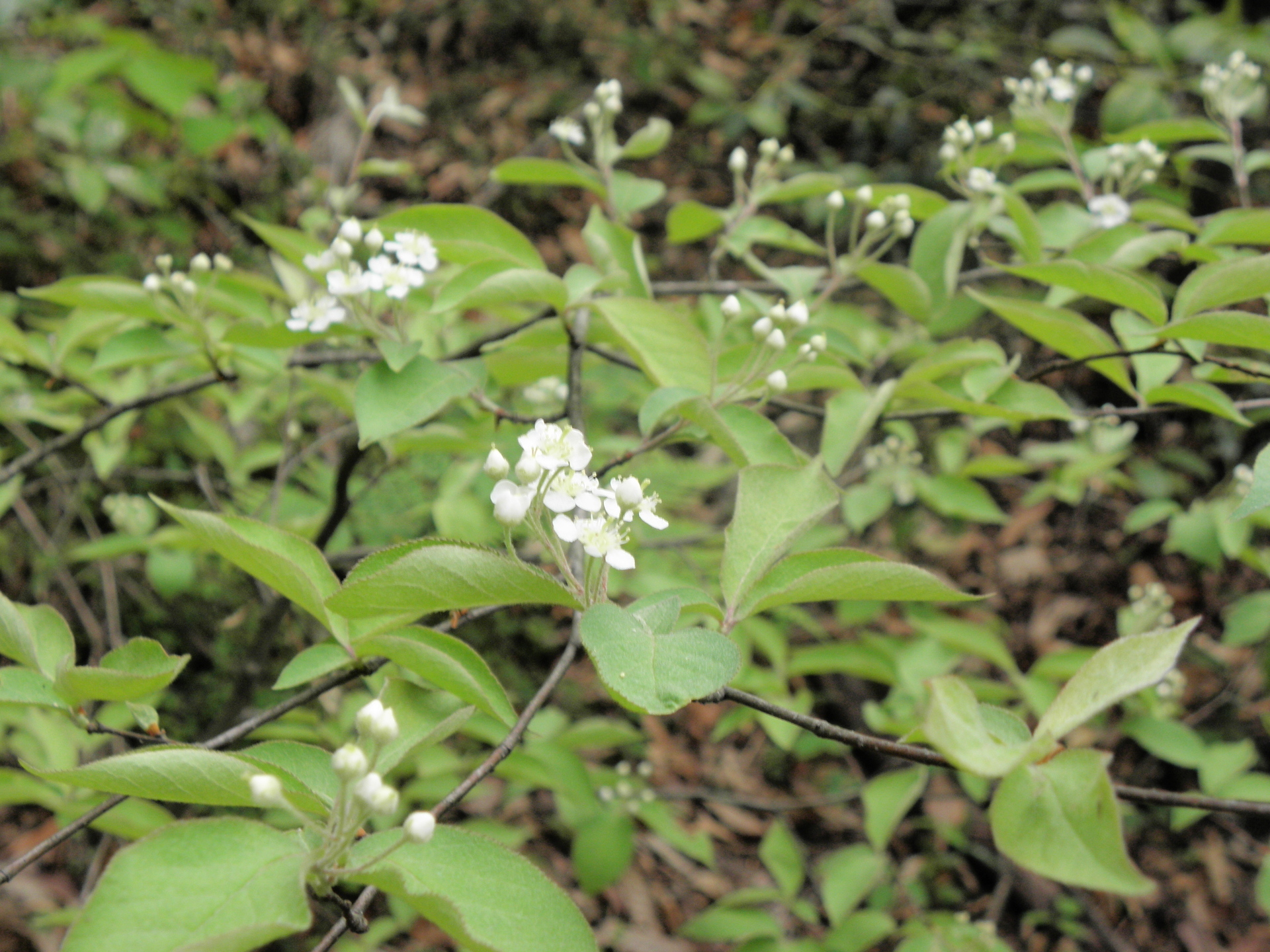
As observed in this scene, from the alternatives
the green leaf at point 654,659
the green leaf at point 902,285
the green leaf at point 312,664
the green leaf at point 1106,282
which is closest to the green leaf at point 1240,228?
the green leaf at point 1106,282

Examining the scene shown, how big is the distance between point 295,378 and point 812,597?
1.45m

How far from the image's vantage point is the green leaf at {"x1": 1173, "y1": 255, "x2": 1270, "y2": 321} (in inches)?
40.2

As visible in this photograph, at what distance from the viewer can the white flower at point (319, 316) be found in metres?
1.15

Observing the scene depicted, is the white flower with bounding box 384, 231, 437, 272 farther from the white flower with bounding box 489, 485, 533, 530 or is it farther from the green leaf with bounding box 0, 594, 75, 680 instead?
the green leaf with bounding box 0, 594, 75, 680

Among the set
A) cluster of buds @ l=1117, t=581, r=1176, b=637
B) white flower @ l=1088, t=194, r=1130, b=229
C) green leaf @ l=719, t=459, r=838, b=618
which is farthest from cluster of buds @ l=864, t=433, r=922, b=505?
green leaf @ l=719, t=459, r=838, b=618

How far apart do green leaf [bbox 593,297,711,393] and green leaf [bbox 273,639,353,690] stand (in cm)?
48

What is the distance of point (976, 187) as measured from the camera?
1.46 metres

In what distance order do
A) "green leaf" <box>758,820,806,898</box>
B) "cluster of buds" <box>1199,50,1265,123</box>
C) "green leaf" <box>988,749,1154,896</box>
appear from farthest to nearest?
1. "green leaf" <box>758,820,806,898</box>
2. "cluster of buds" <box>1199,50,1265,123</box>
3. "green leaf" <box>988,749,1154,896</box>

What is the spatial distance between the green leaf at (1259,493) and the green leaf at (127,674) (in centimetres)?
92

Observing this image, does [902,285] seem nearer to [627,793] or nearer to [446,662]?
[446,662]

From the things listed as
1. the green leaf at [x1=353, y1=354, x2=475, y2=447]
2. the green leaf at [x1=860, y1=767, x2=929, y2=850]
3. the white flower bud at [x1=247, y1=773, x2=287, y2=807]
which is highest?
the green leaf at [x1=353, y1=354, x2=475, y2=447]

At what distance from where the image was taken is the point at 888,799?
1954mm

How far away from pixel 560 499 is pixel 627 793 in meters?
1.51

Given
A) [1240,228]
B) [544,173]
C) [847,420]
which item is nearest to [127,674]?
[847,420]
